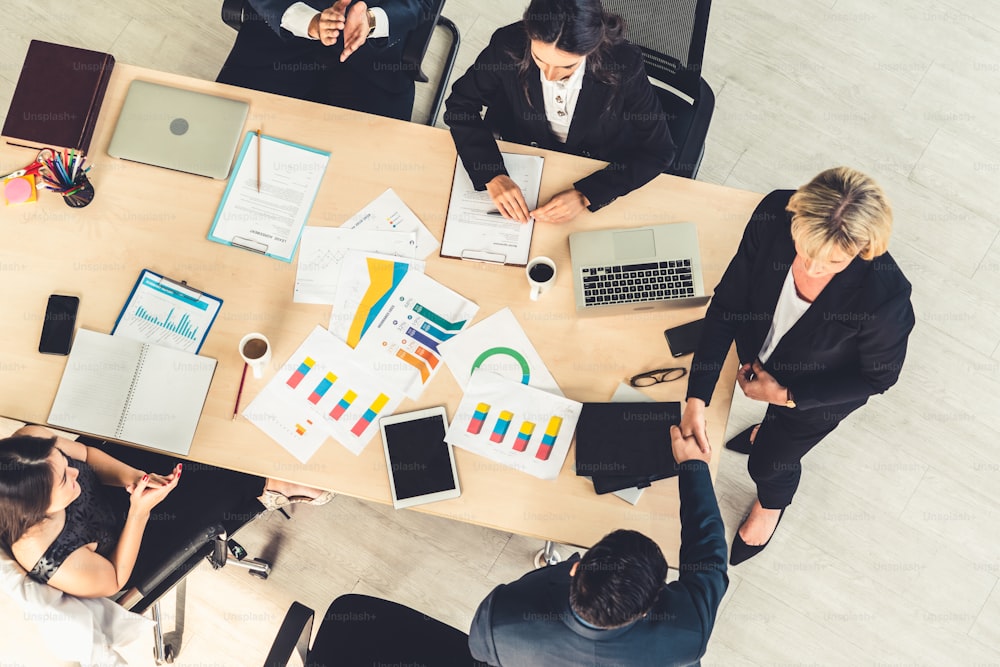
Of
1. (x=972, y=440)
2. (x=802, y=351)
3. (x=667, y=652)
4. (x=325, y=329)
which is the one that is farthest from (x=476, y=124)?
(x=972, y=440)

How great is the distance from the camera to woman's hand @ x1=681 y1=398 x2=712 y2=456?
1.71 meters

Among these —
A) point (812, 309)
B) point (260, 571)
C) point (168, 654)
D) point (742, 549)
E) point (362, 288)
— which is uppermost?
point (812, 309)

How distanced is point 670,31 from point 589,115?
0.31 m

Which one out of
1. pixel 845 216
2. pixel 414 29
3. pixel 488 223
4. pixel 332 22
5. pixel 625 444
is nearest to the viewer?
pixel 845 216

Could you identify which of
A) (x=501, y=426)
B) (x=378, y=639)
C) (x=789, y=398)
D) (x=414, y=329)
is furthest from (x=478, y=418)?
(x=789, y=398)

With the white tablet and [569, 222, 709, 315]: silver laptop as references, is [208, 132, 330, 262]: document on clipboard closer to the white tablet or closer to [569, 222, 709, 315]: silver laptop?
the white tablet

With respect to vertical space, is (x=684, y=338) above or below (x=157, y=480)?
above

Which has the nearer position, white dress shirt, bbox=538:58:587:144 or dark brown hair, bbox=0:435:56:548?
dark brown hair, bbox=0:435:56:548

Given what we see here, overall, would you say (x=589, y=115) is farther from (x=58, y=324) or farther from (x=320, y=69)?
(x=58, y=324)

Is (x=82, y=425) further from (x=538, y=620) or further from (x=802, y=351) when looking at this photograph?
(x=802, y=351)

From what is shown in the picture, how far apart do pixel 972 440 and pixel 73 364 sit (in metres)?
2.95

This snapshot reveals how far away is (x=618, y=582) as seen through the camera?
4.58 feet

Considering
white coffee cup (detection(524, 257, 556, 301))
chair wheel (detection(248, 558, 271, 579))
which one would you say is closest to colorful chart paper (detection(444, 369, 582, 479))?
white coffee cup (detection(524, 257, 556, 301))

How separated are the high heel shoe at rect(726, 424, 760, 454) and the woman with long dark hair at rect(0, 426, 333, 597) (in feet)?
4.75
